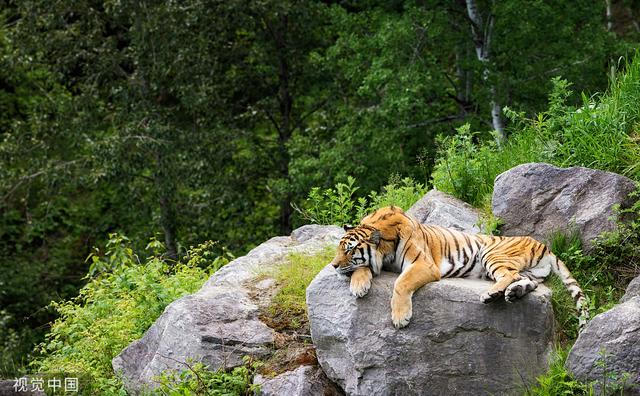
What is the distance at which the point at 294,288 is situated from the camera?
351 inches

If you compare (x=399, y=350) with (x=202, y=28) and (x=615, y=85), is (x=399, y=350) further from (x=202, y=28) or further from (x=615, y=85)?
(x=202, y=28)

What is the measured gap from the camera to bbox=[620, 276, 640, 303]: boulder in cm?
752

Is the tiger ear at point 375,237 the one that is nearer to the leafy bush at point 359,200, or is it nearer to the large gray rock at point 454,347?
the large gray rock at point 454,347

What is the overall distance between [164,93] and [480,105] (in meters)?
7.11

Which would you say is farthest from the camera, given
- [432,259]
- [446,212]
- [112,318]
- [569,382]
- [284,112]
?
[284,112]

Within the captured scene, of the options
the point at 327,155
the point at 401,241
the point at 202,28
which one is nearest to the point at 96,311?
the point at 401,241

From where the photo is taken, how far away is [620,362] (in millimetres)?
6844

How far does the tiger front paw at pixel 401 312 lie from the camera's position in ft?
23.9

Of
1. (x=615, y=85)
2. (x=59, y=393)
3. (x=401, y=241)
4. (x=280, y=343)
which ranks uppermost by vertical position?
(x=615, y=85)

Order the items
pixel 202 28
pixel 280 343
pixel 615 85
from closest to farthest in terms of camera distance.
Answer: pixel 280 343, pixel 615 85, pixel 202 28

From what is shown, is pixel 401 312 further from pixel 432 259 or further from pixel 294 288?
pixel 294 288

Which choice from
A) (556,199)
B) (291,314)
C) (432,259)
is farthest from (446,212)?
(291,314)

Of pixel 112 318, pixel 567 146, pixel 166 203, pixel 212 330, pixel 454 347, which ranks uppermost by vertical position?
pixel 567 146

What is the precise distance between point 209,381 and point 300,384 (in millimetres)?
766
